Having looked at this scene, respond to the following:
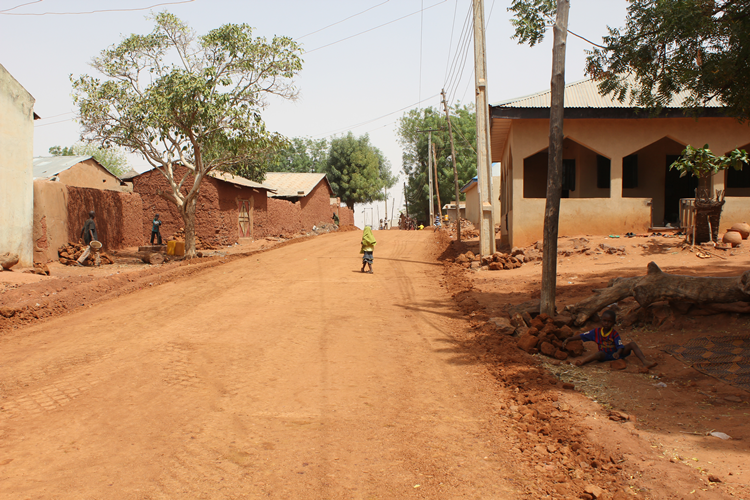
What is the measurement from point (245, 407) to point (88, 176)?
105ft

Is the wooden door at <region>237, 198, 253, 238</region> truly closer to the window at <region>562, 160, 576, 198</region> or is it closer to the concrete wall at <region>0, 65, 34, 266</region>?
the concrete wall at <region>0, 65, 34, 266</region>

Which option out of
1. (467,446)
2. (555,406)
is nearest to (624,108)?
(555,406)

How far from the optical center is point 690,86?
25.5ft

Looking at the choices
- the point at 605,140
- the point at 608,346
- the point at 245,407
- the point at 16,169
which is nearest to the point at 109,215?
the point at 16,169

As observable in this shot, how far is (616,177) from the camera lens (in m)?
16.8

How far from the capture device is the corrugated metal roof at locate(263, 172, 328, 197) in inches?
1455

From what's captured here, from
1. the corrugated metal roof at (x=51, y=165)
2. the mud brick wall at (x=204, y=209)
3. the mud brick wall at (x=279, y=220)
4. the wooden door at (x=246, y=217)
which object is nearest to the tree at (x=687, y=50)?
the mud brick wall at (x=204, y=209)

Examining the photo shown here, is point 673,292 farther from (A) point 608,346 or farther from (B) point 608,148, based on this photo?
(B) point 608,148

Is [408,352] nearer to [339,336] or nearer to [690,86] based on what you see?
[339,336]

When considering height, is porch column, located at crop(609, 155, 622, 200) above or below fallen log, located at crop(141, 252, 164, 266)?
above

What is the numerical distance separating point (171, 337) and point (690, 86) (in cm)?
820

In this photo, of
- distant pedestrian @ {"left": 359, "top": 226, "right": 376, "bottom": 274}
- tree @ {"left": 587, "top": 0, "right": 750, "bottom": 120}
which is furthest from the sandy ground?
distant pedestrian @ {"left": 359, "top": 226, "right": 376, "bottom": 274}

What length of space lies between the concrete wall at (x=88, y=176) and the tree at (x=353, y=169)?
2629 centimetres

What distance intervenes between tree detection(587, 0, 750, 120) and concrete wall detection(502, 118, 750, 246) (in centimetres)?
794
